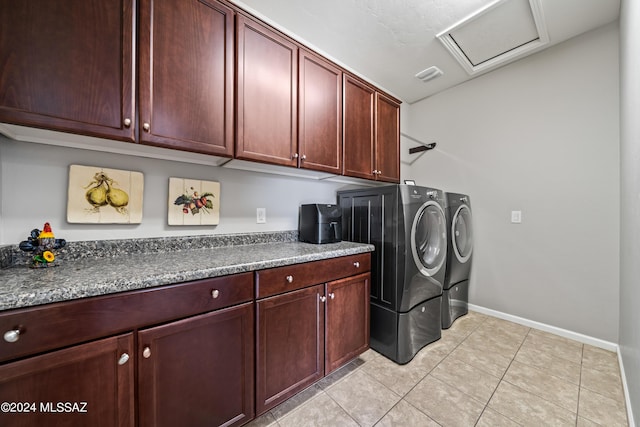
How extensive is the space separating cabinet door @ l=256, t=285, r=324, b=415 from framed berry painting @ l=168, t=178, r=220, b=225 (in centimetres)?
78

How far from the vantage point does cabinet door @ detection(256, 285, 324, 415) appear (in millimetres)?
1192

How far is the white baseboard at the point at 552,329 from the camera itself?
1.92 meters

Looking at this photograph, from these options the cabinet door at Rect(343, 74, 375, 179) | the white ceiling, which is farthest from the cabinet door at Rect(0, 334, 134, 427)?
the white ceiling

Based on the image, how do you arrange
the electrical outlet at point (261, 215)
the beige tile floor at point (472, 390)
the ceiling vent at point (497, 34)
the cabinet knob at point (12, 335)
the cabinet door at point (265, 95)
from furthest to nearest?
1. the electrical outlet at point (261, 215)
2. the ceiling vent at point (497, 34)
3. the cabinet door at point (265, 95)
4. the beige tile floor at point (472, 390)
5. the cabinet knob at point (12, 335)

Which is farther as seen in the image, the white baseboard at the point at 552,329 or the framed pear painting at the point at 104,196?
the white baseboard at the point at 552,329

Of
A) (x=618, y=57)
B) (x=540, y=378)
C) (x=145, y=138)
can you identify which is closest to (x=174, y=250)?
(x=145, y=138)

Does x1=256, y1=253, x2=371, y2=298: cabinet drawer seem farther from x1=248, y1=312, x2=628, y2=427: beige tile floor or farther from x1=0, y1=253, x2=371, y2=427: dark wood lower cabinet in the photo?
x1=248, y1=312, x2=628, y2=427: beige tile floor

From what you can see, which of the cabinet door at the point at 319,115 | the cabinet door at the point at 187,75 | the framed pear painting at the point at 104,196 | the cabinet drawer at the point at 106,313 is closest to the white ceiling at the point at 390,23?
the cabinet door at the point at 319,115

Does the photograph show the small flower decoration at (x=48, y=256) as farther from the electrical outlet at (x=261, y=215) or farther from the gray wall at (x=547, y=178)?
the gray wall at (x=547, y=178)

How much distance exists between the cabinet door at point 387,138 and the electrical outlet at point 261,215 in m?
1.12

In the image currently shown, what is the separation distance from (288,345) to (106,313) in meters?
0.83

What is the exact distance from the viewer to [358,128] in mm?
2078

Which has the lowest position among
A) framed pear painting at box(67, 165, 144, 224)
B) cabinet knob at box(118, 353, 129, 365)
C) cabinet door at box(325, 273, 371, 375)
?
cabinet door at box(325, 273, 371, 375)

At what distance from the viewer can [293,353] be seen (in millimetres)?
1313
